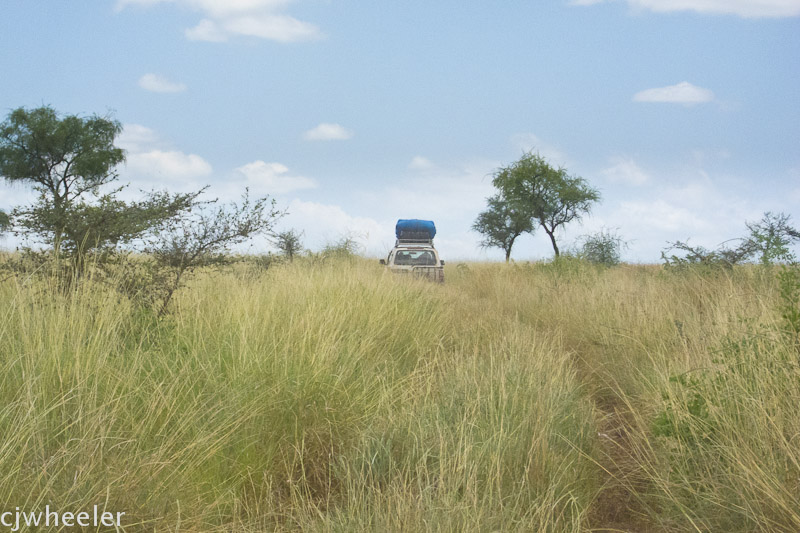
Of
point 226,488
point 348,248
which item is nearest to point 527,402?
point 226,488

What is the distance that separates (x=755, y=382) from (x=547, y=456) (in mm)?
1553

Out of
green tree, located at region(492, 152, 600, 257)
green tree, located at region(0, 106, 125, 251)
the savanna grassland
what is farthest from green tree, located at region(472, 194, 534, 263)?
Answer: the savanna grassland

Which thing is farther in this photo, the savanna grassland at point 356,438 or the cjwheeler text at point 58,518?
the savanna grassland at point 356,438

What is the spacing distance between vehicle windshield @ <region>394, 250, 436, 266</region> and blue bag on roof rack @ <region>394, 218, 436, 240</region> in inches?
373

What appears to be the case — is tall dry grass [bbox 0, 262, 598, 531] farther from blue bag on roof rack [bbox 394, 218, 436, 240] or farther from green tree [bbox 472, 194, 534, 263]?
green tree [bbox 472, 194, 534, 263]

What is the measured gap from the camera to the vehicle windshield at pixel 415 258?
52.6 ft

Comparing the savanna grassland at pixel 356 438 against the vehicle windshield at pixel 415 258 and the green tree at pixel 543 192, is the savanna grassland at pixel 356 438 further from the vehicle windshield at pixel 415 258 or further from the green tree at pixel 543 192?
the green tree at pixel 543 192

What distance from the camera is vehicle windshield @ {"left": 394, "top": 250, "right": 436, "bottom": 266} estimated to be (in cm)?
1603

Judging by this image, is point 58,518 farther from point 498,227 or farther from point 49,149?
point 498,227

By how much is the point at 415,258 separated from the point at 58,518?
13939 mm

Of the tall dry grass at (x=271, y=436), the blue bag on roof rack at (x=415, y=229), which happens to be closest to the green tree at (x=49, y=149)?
the blue bag on roof rack at (x=415, y=229)

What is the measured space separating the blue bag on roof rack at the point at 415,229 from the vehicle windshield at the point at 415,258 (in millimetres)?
9464

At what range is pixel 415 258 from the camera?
1634cm

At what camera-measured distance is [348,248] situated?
2084 centimetres
